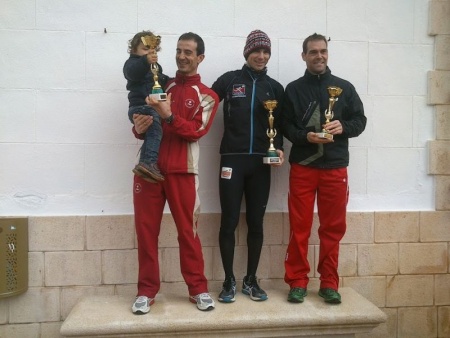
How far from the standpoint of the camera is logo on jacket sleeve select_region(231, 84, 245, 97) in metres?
3.32

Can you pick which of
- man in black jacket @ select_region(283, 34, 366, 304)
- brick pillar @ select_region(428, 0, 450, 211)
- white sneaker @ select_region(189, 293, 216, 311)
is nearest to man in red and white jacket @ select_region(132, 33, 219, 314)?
white sneaker @ select_region(189, 293, 216, 311)

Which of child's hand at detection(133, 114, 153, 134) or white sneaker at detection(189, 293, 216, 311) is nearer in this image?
child's hand at detection(133, 114, 153, 134)

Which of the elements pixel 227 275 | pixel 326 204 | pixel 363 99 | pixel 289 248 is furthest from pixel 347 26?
pixel 227 275

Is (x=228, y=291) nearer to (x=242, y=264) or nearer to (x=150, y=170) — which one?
(x=242, y=264)

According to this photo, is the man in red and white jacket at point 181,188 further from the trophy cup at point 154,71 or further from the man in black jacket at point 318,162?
the man in black jacket at point 318,162

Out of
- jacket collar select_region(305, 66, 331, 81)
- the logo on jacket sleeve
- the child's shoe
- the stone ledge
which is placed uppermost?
jacket collar select_region(305, 66, 331, 81)

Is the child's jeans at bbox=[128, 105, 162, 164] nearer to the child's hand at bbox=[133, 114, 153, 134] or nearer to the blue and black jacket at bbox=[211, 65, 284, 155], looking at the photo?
the child's hand at bbox=[133, 114, 153, 134]

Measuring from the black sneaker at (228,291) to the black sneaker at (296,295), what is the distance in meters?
0.40

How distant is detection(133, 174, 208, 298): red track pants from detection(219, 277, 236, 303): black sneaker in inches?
8.3

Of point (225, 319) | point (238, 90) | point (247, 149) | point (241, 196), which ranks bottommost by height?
point (225, 319)

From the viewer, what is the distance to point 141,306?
309 centimetres

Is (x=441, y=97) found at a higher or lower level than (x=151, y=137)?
higher

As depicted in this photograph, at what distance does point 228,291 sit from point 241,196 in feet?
2.21

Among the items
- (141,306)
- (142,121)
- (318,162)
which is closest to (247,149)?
(318,162)
